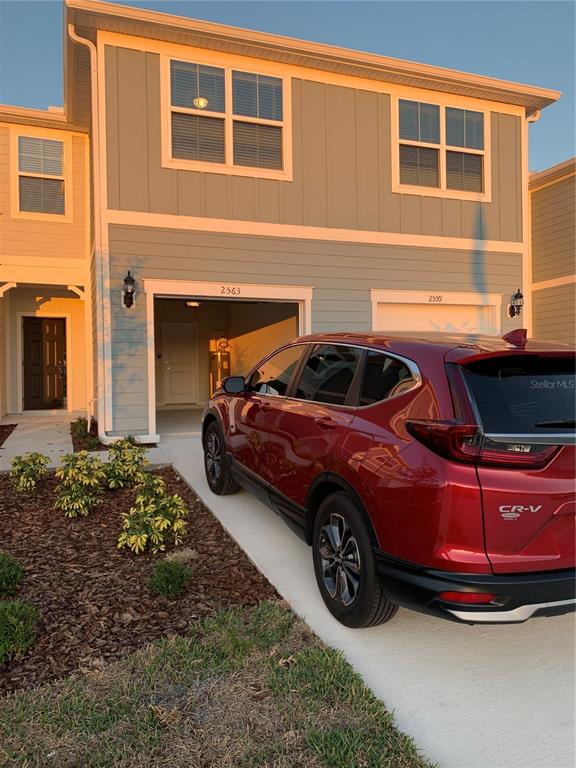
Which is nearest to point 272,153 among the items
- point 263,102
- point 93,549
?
point 263,102

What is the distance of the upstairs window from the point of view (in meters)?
9.35

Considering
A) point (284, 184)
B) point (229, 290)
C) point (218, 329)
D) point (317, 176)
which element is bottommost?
point (218, 329)

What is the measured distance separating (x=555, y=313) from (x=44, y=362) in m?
12.0

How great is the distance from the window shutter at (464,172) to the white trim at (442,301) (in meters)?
1.88

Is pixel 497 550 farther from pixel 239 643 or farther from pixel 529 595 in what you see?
pixel 239 643

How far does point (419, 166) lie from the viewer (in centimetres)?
947

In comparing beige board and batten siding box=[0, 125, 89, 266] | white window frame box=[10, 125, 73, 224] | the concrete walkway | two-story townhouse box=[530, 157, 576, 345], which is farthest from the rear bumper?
two-story townhouse box=[530, 157, 576, 345]

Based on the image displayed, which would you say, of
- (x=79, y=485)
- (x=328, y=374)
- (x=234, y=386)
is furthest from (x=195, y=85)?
(x=328, y=374)

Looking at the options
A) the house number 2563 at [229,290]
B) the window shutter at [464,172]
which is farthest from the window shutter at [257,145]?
the window shutter at [464,172]

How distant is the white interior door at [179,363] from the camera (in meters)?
13.9

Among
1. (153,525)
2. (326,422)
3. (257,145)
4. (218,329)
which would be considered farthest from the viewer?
(218,329)

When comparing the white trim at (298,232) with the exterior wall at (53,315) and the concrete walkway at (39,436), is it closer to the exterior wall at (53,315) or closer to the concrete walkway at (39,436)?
the concrete walkway at (39,436)

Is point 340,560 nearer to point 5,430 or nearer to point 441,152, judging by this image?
point 441,152

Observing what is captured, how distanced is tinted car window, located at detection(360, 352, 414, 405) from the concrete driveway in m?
1.27
